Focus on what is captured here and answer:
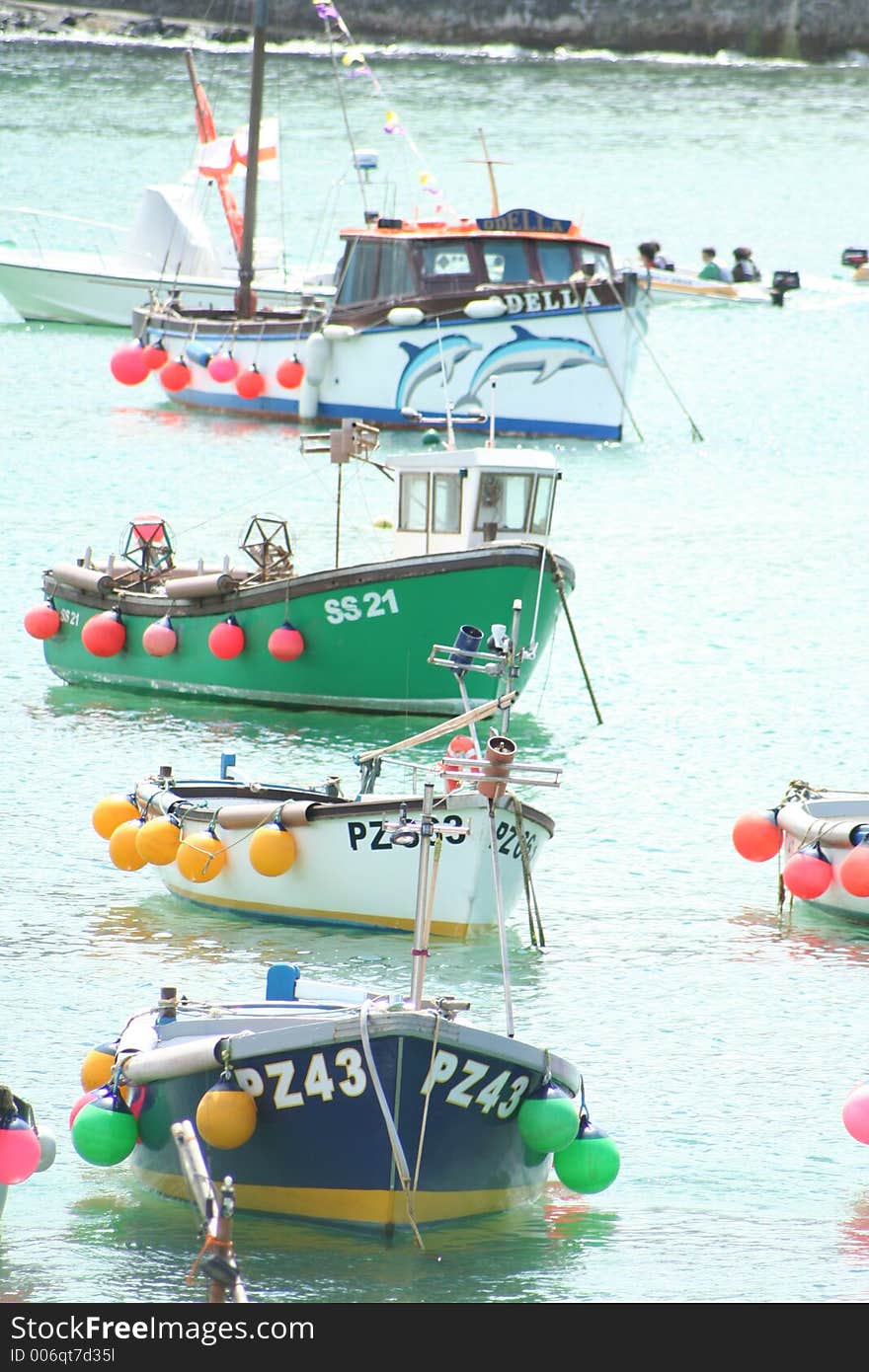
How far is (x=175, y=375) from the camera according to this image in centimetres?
3388

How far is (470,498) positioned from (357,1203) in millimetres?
9498

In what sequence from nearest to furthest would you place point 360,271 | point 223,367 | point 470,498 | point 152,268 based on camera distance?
point 470,498
point 360,271
point 223,367
point 152,268

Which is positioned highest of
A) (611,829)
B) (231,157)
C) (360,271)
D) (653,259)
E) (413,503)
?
(231,157)

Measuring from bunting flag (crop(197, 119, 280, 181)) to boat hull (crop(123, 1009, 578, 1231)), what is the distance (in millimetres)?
28300

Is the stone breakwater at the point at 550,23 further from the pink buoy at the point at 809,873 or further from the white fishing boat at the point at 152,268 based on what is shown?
the pink buoy at the point at 809,873

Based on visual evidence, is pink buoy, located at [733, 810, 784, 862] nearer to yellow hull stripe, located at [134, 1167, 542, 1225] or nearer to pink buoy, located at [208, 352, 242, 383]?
yellow hull stripe, located at [134, 1167, 542, 1225]

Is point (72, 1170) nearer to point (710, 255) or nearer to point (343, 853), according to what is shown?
point (343, 853)

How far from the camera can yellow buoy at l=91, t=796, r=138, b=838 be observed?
50.1 ft

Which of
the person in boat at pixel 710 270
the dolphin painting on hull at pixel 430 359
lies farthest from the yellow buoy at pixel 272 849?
the person in boat at pixel 710 270

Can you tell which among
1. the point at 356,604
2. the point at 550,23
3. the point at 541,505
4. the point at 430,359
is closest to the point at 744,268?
the point at 430,359

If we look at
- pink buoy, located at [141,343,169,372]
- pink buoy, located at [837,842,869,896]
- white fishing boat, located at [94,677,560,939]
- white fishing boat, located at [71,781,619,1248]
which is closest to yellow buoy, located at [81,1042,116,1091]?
white fishing boat, located at [71,781,619,1248]

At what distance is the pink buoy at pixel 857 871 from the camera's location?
14.8 m

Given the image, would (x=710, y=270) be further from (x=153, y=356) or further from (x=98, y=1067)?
(x=98, y=1067)

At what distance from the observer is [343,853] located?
14562 millimetres
